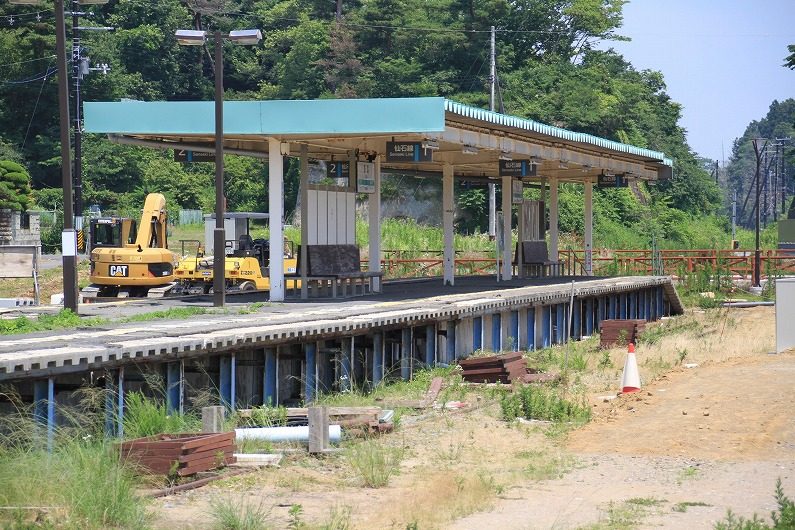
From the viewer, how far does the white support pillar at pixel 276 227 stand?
27.6 meters

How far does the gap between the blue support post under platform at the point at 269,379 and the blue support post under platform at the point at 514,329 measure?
37.5ft

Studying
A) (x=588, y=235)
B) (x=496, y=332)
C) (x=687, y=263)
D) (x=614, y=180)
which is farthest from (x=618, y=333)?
(x=687, y=263)

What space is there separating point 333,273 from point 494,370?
7.29 meters

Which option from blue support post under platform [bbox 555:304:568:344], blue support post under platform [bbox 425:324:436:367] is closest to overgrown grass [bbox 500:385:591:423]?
blue support post under platform [bbox 425:324:436:367]

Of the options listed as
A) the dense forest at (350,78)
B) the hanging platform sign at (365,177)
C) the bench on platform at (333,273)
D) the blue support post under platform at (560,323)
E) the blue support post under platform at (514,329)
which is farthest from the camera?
the dense forest at (350,78)

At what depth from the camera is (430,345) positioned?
25.3 m

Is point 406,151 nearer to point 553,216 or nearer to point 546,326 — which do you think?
point 546,326

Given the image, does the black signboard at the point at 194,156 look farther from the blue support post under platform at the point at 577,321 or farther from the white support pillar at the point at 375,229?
the blue support post under platform at the point at 577,321

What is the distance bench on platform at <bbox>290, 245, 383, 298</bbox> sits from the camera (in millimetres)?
29547

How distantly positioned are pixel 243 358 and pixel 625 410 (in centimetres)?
605

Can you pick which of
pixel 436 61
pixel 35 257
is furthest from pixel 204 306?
pixel 436 61

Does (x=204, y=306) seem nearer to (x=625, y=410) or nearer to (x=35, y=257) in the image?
(x=35, y=257)

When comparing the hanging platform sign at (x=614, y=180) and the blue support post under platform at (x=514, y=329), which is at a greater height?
the hanging platform sign at (x=614, y=180)

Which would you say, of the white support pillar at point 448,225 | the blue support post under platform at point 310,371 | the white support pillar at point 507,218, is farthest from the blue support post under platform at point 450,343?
the white support pillar at point 507,218
